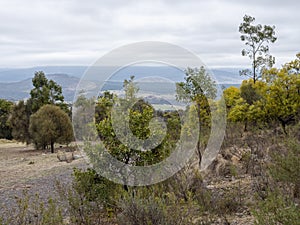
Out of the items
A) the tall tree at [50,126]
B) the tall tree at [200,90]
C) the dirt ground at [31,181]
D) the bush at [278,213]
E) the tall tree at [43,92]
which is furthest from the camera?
the tall tree at [43,92]

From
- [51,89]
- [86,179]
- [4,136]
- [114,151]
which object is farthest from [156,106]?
[4,136]

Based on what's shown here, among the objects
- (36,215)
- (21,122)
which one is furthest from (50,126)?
(36,215)

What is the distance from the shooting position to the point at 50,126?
27.2 m

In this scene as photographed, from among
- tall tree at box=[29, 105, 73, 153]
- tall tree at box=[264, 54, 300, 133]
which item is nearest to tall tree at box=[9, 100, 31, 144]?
tall tree at box=[29, 105, 73, 153]

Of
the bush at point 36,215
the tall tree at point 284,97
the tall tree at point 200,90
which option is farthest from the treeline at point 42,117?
the bush at point 36,215

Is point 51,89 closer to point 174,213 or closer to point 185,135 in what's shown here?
point 185,135

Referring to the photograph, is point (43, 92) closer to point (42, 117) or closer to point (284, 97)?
point (42, 117)

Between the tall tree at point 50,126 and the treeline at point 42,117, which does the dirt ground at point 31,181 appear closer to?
the tall tree at point 50,126

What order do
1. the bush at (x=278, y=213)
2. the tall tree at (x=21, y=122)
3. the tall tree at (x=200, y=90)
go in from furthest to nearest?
the tall tree at (x=21, y=122)
the tall tree at (x=200, y=90)
the bush at (x=278, y=213)

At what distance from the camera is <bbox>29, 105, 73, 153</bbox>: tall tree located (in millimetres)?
27125

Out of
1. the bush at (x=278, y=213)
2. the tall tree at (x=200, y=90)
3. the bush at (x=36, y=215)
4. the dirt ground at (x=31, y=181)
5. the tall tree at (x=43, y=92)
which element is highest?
the tall tree at (x=43, y=92)

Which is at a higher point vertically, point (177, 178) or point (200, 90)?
point (200, 90)

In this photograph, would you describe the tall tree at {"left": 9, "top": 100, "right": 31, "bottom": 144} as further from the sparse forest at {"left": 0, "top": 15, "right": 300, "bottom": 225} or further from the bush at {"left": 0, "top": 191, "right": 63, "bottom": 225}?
the bush at {"left": 0, "top": 191, "right": 63, "bottom": 225}

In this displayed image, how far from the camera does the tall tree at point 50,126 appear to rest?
1068 inches
